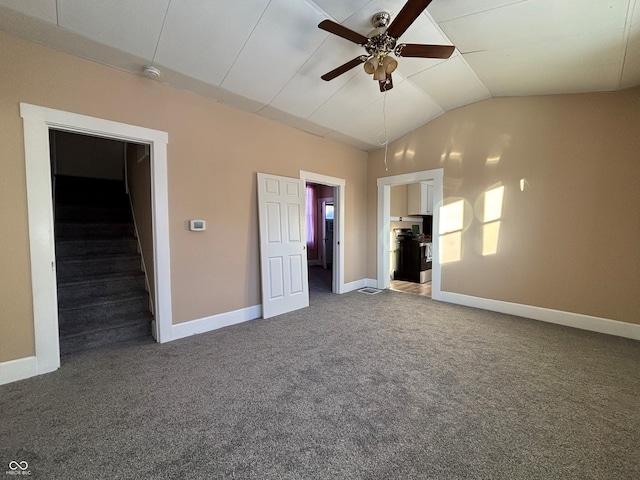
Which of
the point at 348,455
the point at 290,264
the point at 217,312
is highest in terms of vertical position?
the point at 290,264

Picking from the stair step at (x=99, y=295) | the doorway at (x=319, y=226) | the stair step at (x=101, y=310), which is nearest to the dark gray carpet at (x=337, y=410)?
the stair step at (x=101, y=310)

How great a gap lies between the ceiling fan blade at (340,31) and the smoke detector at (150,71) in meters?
1.62

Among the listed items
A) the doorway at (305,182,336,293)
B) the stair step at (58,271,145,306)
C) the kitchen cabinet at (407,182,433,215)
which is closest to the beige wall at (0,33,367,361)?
the stair step at (58,271,145,306)

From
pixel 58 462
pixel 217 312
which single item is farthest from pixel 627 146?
pixel 58 462

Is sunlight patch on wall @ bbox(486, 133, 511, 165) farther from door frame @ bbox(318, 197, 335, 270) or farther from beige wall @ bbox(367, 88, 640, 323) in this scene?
door frame @ bbox(318, 197, 335, 270)

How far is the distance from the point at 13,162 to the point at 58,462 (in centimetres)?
220

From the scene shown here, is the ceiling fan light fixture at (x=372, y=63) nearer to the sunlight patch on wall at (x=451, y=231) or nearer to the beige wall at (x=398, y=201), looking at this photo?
the sunlight patch on wall at (x=451, y=231)

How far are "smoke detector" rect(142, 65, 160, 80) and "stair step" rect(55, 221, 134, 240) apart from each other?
245 centimetres

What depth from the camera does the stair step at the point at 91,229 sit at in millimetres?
3611

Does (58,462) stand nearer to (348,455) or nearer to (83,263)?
(348,455)

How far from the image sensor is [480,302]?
155 inches

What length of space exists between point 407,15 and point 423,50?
454 mm

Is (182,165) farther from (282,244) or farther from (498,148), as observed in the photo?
(498,148)

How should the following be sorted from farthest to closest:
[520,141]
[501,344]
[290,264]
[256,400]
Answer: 1. [290,264]
2. [520,141]
3. [501,344]
4. [256,400]
